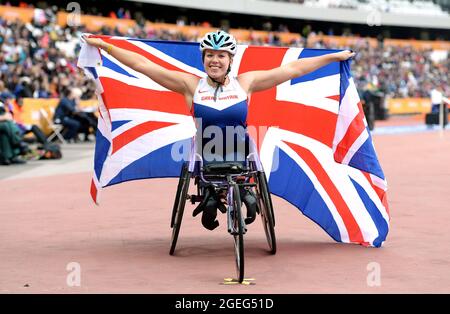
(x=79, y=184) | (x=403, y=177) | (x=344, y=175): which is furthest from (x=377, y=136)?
(x=344, y=175)

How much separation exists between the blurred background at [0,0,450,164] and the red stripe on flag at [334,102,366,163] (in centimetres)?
435

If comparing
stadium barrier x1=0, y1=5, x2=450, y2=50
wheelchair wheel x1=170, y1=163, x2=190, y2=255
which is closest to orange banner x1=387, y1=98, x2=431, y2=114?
stadium barrier x1=0, y1=5, x2=450, y2=50

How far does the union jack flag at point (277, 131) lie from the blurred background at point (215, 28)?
2653 mm

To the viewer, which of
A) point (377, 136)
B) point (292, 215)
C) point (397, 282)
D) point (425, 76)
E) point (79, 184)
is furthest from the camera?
point (425, 76)

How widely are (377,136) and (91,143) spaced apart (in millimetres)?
9837

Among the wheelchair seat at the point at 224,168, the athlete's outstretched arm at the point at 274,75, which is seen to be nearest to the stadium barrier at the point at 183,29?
the athlete's outstretched arm at the point at 274,75

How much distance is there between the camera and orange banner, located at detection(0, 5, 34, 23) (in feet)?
108

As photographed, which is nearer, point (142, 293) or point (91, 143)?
point (142, 293)

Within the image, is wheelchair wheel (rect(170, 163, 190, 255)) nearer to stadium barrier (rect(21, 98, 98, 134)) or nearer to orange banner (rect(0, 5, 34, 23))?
stadium barrier (rect(21, 98, 98, 134))

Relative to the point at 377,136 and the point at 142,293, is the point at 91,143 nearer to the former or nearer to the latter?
the point at 377,136

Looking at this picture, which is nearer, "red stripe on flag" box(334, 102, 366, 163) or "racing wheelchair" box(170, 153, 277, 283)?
"racing wheelchair" box(170, 153, 277, 283)

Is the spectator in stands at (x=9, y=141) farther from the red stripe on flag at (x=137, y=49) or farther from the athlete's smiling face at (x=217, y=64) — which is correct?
the athlete's smiling face at (x=217, y=64)

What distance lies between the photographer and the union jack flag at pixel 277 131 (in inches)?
380

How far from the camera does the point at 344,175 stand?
9789 millimetres
